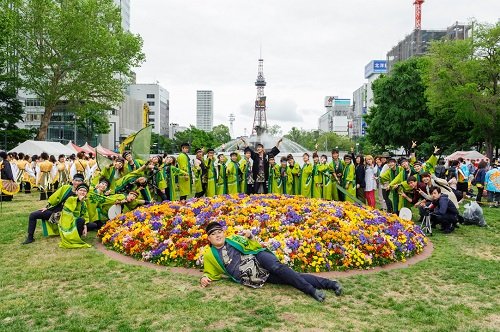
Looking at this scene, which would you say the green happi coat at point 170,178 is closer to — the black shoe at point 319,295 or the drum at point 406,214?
the drum at point 406,214

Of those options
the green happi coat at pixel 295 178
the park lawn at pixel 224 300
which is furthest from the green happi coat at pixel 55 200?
the green happi coat at pixel 295 178

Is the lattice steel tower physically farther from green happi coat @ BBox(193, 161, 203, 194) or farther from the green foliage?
green happi coat @ BBox(193, 161, 203, 194)

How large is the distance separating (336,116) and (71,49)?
130329mm

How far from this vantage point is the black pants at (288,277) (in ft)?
17.8

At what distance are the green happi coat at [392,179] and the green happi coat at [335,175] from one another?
4.03ft

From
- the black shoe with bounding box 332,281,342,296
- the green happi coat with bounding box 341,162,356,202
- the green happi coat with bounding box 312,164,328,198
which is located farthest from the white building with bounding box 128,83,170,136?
the black shoe with bounding box 332,281,342,296

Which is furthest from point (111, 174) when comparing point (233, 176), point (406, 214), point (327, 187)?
point (406, 214)

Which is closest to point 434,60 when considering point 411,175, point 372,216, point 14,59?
point 411,175

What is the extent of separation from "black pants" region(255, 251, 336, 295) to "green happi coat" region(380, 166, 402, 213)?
20.0 feet

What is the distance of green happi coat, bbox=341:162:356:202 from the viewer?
39.5 feet

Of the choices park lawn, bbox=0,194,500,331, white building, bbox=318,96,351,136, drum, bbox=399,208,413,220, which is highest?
white building, bbox=318,96,351,136

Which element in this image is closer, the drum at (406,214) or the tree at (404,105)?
the drum at (406,214)

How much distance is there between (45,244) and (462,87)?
92.4 ft

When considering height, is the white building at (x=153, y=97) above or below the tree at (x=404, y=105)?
above
